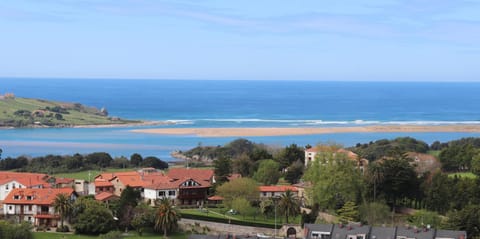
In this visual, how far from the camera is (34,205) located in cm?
4881

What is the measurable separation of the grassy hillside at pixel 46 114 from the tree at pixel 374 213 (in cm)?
9812

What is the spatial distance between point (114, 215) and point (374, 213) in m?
15.5

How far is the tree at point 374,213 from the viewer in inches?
1847

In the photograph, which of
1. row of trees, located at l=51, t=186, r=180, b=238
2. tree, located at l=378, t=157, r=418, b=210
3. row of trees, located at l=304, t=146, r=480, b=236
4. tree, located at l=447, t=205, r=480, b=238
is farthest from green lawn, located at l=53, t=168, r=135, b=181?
tree, located at l=447, t=205, r=480, b=238

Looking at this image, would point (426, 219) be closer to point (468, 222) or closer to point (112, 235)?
point (468, 222)

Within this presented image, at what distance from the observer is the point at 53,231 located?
4675 cm

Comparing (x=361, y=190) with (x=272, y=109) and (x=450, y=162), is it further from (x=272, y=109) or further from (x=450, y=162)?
(x=272, y=109)

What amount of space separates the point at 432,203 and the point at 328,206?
21.1 feet

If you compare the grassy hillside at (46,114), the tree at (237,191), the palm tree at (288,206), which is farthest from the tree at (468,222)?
the grassy hillside at (46,114)

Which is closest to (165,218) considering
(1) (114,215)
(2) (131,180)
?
(1) (114,215)

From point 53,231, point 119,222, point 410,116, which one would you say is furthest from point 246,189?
point 410,116

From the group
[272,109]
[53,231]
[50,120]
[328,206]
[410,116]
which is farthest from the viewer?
[272,109]

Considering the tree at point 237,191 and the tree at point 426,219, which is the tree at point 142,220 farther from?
the tree at point 426,219

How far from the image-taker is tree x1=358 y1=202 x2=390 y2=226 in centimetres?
4691
